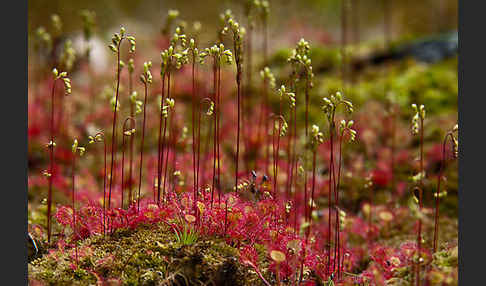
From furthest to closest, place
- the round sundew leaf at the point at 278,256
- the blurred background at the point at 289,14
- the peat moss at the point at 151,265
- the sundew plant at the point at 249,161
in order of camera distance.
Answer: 1. the blurred background at the point at 289,14
2. the sundew plant at the point at 249,161
3. the peat moss at the point at 151,265
4. the round sundew leaf at the point at 278,256

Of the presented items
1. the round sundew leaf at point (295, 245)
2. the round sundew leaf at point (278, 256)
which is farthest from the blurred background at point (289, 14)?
the round sundew leaf at point (278, 256)

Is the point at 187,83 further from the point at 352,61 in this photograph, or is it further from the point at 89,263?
the point at 89,263

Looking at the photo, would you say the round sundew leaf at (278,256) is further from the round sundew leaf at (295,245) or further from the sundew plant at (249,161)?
the round sundew leaf at (295,245)

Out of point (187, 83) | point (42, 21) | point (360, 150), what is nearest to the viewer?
point (360, 150)

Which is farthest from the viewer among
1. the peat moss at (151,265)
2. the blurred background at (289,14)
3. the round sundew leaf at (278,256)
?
the blurred background at (289,14)

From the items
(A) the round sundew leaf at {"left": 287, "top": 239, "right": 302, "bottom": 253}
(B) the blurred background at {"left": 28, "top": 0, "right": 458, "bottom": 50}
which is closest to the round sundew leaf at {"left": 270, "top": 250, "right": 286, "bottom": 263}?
(A) the round sundew leaf at {"left": 287, "top": 239, "right": 302, "bottom": 253}

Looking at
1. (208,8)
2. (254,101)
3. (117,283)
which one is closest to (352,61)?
(254,101)

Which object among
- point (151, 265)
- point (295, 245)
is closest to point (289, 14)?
point (295, 245)

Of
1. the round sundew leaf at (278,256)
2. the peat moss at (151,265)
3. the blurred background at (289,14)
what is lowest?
the peat moss at (151,265)
